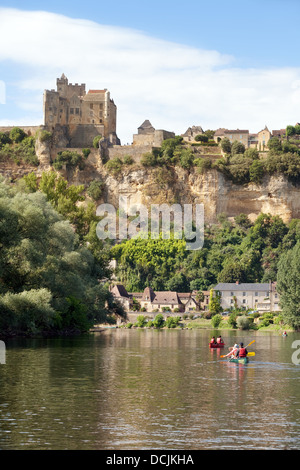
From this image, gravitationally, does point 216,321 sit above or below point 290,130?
below

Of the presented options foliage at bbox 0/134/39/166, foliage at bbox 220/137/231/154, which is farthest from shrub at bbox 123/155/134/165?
foliage at bbox 220/137/231/154

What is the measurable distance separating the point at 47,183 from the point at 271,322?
30.4 meters

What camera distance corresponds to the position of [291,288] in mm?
61844

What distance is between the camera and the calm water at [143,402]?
52.5ft

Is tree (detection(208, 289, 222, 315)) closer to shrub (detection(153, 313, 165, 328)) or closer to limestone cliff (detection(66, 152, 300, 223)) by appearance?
shrub (detection(153, 313, 165, 328))

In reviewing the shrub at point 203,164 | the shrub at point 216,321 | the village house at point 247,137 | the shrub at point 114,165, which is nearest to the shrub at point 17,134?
the shrub at point 114,165

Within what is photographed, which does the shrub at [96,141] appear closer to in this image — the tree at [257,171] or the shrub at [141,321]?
the tree at [257,171]

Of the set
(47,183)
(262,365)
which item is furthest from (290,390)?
(47,183)

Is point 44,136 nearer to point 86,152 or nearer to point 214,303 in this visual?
point 86,152

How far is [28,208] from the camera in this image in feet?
117

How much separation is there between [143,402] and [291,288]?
141 ft

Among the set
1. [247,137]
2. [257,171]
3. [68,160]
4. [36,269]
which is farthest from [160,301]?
[36,269]

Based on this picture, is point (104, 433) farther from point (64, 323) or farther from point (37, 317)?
point (64, 323)

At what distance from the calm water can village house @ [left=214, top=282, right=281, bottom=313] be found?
181ft
